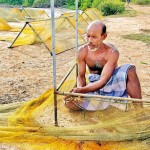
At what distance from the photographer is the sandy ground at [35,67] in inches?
194

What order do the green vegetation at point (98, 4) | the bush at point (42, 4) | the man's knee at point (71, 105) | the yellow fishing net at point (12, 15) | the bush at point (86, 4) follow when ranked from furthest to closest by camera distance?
the bush at point (42, 4)
the bush at point (86, 4)
the green vegetation at point (98, 4)
the yellow fishing net at point (12, 15)
the man's knee at point (71, 105)

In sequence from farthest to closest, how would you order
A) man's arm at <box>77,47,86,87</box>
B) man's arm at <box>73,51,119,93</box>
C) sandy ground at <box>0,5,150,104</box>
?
1. sandy ground at <box>0,5,150,104</box>
2. man's arm at <box>77,47,86,87</box>
3. man's arm at <box>73,51,119,93</box>

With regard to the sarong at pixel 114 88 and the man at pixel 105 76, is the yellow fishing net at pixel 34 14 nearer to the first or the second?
the man at pixel 105 76

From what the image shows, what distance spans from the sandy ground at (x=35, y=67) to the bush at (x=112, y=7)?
40.8 ft

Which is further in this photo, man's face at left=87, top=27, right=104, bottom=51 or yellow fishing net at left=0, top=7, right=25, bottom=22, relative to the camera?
yellow fishing net at left=0, top=7, right=25, bottom=22

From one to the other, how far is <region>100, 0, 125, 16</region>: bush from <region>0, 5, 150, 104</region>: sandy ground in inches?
490

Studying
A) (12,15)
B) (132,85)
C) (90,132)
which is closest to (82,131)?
(90,132)

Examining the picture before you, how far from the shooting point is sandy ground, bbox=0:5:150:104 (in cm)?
492

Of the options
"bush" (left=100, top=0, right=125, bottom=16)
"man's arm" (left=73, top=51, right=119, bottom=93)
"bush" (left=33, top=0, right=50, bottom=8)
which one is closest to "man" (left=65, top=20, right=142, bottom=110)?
"man's arm" (left=73, top=51, right=119, bottom=93)

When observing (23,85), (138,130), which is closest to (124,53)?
(23,85)

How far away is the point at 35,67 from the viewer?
6.52 meters

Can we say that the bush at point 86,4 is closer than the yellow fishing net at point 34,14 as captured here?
No

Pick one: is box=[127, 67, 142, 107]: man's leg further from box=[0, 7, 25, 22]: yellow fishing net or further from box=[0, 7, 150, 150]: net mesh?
box=[0, 7, 25, 22]: yellow fishing net

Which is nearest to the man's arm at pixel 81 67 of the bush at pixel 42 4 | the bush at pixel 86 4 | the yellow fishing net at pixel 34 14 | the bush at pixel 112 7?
the yellow fishing net at pixel 34 14
